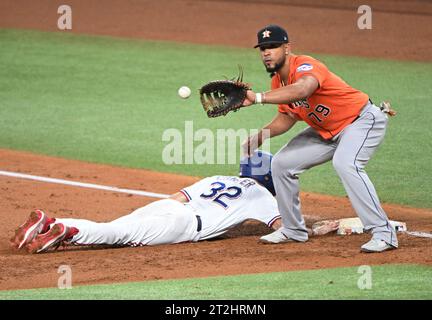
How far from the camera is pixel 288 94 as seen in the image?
7.35 m

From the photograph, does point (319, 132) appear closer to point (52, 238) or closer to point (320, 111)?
point (320, 111)

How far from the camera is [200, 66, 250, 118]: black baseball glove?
24.6 ft

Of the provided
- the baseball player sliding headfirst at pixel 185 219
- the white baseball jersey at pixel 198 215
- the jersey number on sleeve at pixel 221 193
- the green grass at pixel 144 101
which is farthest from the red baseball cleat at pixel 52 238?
the green grass at pixel 144 101

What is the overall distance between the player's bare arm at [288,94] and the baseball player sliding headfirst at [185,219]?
96 cm

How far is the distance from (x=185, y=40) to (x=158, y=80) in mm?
2947

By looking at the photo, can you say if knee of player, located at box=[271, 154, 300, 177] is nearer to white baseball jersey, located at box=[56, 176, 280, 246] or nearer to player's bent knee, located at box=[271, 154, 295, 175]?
player's bent knee, located at box=[271, 154, 295, 175]

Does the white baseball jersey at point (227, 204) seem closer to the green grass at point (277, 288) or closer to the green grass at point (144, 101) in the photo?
the green grass at point (277, 288)

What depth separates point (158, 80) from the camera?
15008mm

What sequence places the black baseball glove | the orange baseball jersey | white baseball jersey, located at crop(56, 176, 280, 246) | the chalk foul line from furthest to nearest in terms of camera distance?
1. the chalk foul line
2. white baseball jersey, located at crop(56, 176, 280, 246)
3. the orange baseball jersey
4. the black baseball glove

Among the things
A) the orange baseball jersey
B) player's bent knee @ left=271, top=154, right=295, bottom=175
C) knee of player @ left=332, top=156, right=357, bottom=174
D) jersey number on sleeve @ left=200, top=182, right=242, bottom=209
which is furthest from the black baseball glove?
knee of player @ left=332, top=156, right=357, bottom=174

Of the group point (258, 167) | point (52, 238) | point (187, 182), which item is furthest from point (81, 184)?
point (52, 238)
